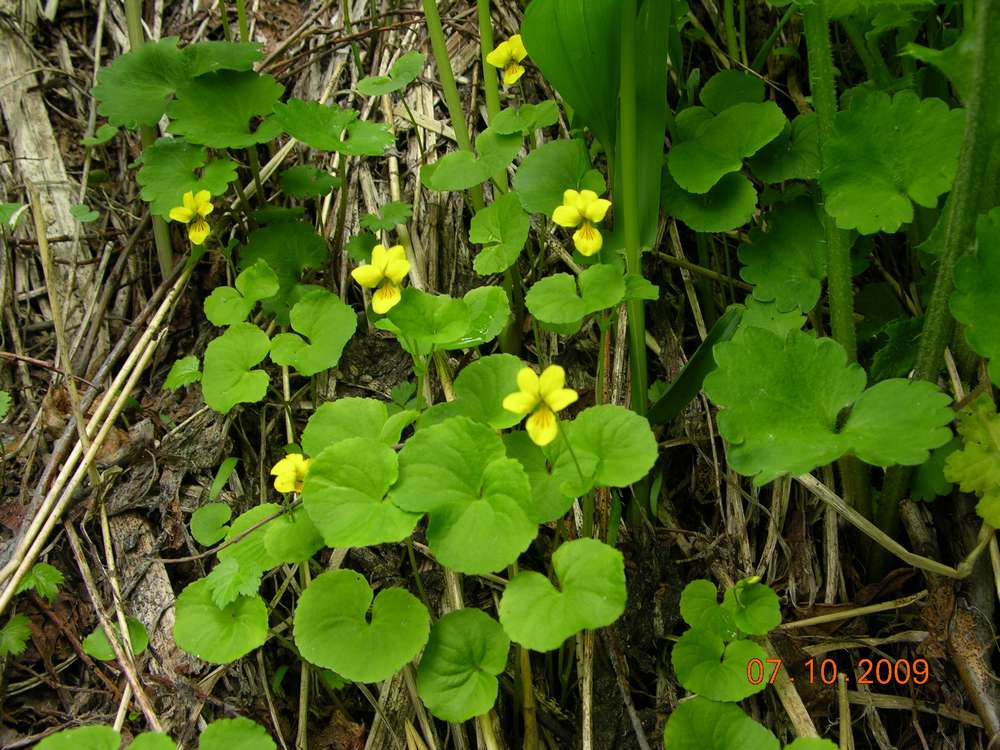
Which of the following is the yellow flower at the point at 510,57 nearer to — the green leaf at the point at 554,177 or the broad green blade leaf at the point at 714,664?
the green leaf at the point at 554,177

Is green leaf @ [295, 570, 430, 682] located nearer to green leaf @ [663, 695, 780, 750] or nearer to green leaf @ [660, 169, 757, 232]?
green leaf @ [663, 695, 780, 750]

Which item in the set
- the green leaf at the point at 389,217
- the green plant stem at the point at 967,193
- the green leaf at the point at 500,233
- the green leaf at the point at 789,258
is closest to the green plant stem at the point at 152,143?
the green leaf at the point at 389,217

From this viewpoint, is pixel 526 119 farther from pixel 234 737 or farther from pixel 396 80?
pixel 234 737

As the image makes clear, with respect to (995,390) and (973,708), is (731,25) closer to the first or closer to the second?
(995,390)

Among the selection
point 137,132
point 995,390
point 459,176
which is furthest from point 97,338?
point 995,390

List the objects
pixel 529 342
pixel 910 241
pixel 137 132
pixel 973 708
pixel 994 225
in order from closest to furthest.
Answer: pixel 994 225 → pixel 973 708 → pixel 910 241 → pixel 529 342 → pixel 137 132

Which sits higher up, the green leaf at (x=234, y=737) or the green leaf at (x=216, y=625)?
the green leaf at (x=216, y=625)

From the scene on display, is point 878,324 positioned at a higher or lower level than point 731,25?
lower
